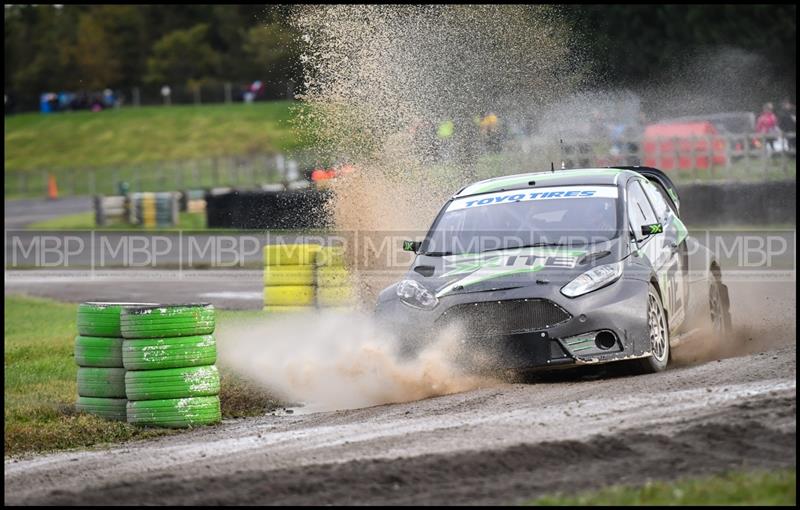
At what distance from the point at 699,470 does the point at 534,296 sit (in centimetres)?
339

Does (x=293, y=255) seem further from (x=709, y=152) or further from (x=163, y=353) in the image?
(x=709, y=152)

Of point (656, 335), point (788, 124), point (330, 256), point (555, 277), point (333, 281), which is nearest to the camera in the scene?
point (555, 277)

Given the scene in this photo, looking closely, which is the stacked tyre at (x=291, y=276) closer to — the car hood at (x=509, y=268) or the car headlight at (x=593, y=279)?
the car hood at (x=509, y=268)

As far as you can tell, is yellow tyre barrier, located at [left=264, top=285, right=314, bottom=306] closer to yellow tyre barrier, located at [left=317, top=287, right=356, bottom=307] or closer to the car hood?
yellow tyre barrier, located at [left=317, top=287, right=356, bottom=307]

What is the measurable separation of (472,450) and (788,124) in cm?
2398

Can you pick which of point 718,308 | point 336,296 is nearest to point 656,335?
point 718,308

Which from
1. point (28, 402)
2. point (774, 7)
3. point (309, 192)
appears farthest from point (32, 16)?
point (28, 402)

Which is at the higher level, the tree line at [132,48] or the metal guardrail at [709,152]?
the tree line at [132,48]

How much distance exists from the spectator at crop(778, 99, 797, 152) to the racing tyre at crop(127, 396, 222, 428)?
20.6 meters

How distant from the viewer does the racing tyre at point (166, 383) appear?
9.72 m

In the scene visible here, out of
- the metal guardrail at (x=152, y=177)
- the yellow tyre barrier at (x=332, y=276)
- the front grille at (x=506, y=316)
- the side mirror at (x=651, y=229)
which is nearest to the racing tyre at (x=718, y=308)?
the side mirror at (x=651, y=229)

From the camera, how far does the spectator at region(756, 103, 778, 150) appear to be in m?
27.4

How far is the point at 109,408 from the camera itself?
10.1 m

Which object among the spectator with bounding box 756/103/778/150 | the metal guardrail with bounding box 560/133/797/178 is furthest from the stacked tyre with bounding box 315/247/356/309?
the spectator with bounding box 756/103/778/150
